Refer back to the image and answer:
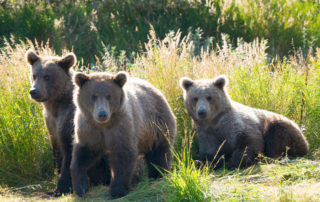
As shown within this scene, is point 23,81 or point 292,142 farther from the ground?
point 23,81

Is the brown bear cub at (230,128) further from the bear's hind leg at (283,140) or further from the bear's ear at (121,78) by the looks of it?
the bear's ear at (121,78)

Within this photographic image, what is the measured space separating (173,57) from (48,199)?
304 centimetres

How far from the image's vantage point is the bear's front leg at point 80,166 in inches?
216

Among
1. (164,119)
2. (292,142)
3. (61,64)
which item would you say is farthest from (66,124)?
(292,142)

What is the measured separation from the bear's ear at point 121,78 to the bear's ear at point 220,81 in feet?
5.41

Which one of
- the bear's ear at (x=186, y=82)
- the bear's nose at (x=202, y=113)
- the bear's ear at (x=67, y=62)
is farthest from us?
the bear's ear at (x=186, y=82)

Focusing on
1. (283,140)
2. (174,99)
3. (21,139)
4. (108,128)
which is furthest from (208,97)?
(21,139)

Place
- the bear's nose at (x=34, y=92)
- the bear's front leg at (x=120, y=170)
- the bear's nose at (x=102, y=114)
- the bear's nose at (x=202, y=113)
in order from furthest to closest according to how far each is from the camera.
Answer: the bear's nose at (x=202, y=113) → the bear's nose at (x=34, y=92) → the bear's front leg at (x=120, y=170) → the bear's nose at (x=102, y=114)

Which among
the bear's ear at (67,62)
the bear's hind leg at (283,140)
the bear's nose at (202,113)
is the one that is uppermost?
the bear's ear at (67,62)

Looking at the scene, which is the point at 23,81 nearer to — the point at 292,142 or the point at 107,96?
the point at 107,96

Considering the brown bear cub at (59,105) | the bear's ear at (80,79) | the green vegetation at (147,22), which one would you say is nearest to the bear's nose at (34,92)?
the brown bear cub at (59,105)

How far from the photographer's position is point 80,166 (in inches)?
217

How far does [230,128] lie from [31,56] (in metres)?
2.60

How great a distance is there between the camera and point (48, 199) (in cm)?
577
